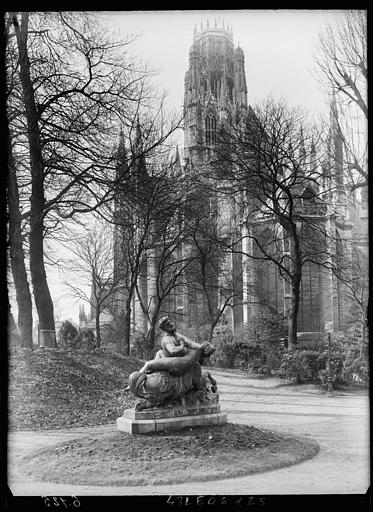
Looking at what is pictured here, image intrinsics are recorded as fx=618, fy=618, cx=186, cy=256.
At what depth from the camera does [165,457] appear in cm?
843

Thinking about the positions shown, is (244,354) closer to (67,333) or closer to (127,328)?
(127,328)

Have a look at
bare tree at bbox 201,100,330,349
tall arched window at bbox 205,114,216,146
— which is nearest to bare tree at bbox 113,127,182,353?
tall arched window at bbox 205,114,216,146

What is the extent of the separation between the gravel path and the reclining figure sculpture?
1694 mm

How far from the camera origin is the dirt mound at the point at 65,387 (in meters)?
11.2

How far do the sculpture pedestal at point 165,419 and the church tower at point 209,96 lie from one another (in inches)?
246

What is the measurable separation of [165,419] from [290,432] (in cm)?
258

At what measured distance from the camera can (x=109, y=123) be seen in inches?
538

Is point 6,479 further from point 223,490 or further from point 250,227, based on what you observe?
point 250,227

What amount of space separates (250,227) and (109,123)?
13.3 ft

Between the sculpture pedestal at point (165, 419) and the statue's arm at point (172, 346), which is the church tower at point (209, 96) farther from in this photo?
the sculpture pedestal at point (165, 419)

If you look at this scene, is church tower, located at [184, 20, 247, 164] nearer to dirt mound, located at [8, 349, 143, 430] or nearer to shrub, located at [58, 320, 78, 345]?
shrub, located at [58, 320, 78, 345]

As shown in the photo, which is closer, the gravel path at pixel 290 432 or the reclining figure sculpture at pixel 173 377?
the gravel path at pixel 290 432

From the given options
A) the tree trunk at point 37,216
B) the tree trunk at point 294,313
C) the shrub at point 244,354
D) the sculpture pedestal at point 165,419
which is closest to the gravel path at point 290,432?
the shrub at point 244,354

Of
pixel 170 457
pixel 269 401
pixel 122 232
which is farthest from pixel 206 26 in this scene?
pixel 269 401
